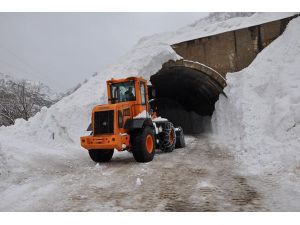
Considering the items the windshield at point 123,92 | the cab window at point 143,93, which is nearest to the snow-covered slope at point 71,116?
the windshield at point 123,92

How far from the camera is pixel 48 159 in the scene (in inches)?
362

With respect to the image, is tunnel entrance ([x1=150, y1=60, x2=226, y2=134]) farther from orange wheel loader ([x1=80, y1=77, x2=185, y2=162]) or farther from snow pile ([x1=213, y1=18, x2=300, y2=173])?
orange wheel loader ([x1=80, y1=77, x2=185, y2=162])

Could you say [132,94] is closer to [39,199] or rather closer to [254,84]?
[39,199]

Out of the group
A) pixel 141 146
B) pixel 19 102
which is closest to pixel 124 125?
pixel 141 146

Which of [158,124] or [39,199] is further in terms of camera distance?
[158,124]

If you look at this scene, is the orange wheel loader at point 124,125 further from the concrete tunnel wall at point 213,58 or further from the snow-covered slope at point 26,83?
the concrete tunnel wall at point 213,58

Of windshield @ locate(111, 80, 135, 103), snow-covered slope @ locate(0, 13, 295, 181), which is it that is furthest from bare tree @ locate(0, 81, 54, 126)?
windshield @ locate(111, 80, 135, 103)

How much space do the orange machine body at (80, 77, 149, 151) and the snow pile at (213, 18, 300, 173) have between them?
3.49 metres

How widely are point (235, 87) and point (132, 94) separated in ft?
24.9

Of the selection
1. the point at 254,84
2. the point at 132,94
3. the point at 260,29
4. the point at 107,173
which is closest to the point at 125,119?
the point at 132,94

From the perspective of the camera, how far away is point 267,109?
39.5 feet

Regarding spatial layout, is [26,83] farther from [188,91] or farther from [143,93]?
[143,93]

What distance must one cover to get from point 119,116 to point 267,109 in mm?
6247

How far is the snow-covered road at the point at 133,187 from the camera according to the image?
4969 mm
